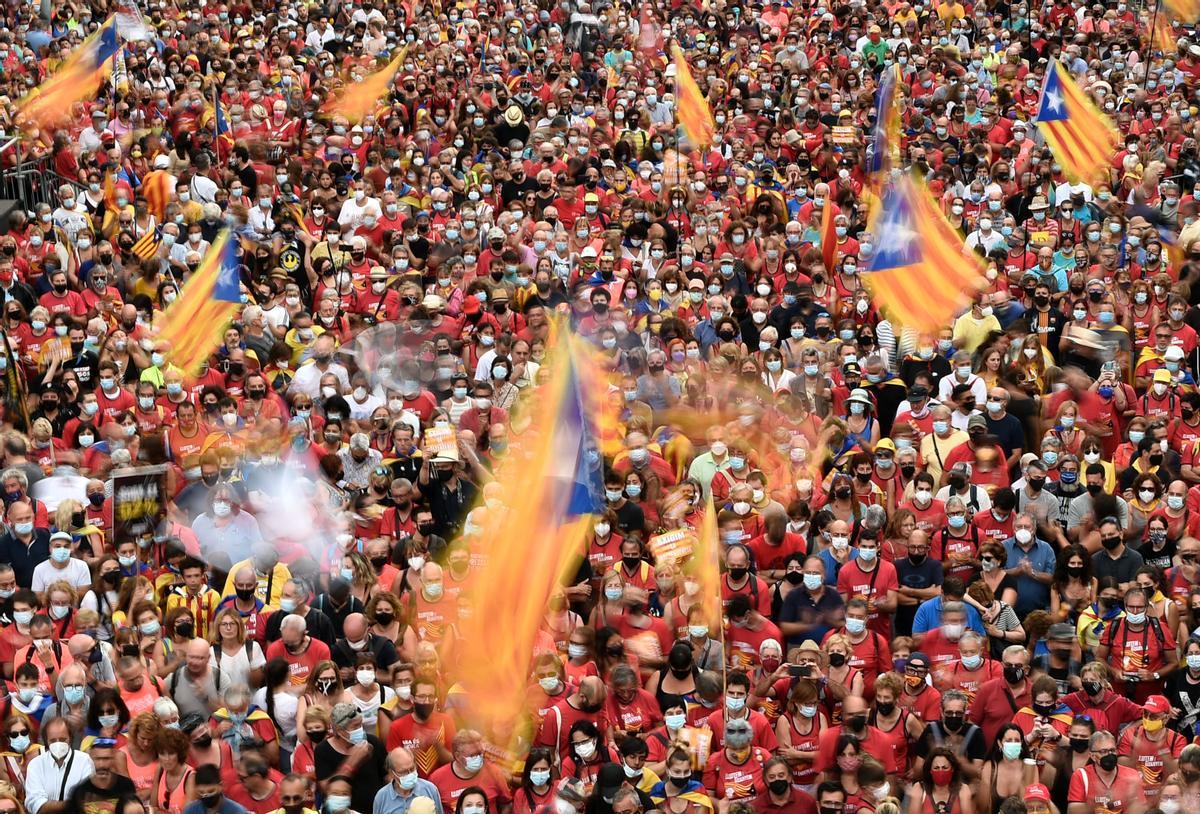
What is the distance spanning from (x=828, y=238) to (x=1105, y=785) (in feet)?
29.9

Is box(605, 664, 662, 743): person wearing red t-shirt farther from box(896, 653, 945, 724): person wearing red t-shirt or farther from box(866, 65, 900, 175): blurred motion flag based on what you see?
box(866, 65, 900, 175): blurred motion flag

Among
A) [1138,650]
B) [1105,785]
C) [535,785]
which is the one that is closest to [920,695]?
[1105,785]

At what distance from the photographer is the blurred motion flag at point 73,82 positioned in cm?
2216

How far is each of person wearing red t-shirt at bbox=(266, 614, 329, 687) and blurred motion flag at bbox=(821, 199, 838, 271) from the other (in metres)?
8.20

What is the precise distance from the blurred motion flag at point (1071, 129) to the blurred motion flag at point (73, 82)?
976 cm

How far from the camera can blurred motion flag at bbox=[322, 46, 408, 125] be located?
24016 mm

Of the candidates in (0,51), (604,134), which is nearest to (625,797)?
(604,134)

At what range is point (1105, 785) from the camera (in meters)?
11.8

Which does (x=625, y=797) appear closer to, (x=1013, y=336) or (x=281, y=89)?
(x=1013, y=336)

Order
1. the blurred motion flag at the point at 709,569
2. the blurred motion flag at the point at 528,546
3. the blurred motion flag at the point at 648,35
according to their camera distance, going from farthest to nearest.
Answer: the blurred motion flag at the point at 648,35 < the blurred motion flag at the point at 709,569 < the blurred motion flag at the point at 528,546

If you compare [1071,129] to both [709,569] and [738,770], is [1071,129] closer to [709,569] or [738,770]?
[709,569]

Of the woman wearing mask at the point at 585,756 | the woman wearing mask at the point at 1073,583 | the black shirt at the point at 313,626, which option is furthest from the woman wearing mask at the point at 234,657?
the woman wearing mask at the point at 1073,583

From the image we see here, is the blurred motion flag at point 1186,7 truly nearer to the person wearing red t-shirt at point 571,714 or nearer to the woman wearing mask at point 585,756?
the person wearing red t-shirt at point 571,714

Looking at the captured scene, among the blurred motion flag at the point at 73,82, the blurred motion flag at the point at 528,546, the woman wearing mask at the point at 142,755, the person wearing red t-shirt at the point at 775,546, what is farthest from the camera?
the blurred motion flag at the point at 73,82
